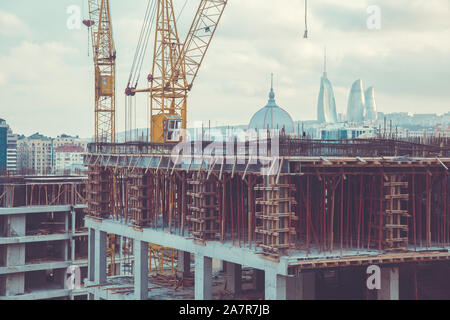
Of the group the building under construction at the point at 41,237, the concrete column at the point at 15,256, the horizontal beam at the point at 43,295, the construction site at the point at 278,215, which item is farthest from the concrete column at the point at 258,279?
the concrete column at the point at 15,256

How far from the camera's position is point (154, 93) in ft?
188

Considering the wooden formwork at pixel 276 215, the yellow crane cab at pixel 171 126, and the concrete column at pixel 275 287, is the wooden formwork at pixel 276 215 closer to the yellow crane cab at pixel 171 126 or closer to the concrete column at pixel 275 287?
the concrete column at pixel 275 287

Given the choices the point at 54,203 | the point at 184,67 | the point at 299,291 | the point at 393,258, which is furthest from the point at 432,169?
the point at 54,203

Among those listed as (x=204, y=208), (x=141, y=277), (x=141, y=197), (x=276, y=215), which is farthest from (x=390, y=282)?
(x=141, y=197)

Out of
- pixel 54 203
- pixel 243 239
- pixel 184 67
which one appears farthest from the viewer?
pixel 54 203

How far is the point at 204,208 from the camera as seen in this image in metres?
35.1

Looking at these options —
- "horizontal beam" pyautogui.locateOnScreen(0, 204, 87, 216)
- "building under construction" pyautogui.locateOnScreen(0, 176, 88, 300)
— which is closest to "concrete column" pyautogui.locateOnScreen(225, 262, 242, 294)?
"building under construction" pyautogui.locateOnScreen(0, 176, 88, 300)

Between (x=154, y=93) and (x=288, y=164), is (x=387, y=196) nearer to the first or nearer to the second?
(x=288, y=164)

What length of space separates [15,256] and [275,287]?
121ft

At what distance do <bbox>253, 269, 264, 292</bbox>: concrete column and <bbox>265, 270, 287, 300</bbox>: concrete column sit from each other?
38.0 feet

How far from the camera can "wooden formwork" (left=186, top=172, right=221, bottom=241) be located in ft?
115

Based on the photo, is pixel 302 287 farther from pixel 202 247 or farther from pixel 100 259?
pixel 100 259

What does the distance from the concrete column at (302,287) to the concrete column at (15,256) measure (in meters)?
32.8
